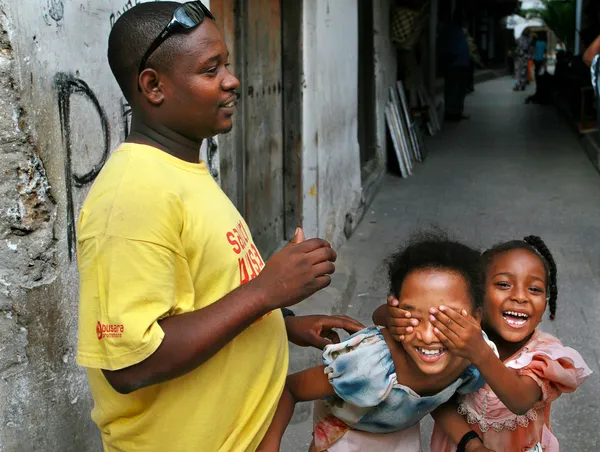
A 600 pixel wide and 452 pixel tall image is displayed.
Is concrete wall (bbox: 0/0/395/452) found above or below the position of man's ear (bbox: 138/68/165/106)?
below

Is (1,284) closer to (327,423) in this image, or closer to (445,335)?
(327,423)

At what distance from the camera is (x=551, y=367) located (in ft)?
7.06

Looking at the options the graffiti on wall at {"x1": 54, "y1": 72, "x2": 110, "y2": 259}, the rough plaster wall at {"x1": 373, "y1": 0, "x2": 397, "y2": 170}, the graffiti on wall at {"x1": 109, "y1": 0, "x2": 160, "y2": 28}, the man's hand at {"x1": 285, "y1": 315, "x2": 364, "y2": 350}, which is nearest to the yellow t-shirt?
the man's hand at {"x1": 285, "y1": 315, "x2": 364, "y2": 350}

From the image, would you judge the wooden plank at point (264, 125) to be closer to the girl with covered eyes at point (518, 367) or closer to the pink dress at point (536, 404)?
the girl with covered eyes at point (518, 367)

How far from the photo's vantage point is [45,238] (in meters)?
2.34

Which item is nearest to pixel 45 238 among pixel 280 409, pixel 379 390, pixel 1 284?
pixel 1 284

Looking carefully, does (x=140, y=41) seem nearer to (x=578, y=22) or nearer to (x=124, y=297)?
(x=124, y=297)

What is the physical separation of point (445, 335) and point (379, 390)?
0.75ft

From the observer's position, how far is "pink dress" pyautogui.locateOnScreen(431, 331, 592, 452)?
85.4 inches

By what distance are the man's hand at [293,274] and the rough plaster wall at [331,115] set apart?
13.0 feet

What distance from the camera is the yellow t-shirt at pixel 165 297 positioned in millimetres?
1459

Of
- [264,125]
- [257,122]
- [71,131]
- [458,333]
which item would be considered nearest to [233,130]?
[257,122]

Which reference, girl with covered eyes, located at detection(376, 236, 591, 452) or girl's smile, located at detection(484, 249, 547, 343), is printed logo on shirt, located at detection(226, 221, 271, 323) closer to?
girl with covered eyes, located at detection(376, 236, 591, 452)

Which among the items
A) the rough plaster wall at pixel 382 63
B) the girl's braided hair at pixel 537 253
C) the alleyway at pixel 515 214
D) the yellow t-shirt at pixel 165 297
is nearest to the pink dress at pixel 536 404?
the girl's braided hair at pixel 537 253
